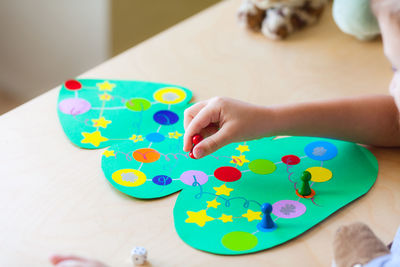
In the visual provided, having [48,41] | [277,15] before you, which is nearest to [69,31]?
[48,41]

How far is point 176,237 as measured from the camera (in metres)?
0.63

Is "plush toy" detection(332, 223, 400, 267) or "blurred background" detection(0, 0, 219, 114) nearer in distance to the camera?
"plush toy" detection(332, 223, 400, 267)

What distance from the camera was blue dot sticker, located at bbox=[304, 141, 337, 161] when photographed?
77 cm

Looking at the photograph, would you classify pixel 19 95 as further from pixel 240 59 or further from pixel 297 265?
pixel 297 265

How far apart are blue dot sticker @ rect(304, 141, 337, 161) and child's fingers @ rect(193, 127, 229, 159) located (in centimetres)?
13

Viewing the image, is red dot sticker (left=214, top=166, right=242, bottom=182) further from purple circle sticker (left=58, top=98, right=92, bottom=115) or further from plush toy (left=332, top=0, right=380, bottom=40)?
plush toy (left=332, top=0, right=380, bottom=40)

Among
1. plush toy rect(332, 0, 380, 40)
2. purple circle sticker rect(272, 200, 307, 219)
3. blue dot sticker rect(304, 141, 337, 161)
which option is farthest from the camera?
plush toy rect(332, 0, 380, 40)

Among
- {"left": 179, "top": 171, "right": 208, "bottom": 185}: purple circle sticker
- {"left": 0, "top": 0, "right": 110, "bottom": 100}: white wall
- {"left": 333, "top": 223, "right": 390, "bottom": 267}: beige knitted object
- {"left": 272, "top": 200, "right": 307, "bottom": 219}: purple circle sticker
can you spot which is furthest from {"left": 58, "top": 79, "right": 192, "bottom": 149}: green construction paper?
{"left": 0, "top": 0, "right": 110, "bottom": 100}: white wall

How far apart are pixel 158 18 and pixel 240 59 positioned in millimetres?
894

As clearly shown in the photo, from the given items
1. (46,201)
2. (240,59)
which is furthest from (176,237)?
(240,59)

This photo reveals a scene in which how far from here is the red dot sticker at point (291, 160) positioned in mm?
759

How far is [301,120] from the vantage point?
79 centimetres

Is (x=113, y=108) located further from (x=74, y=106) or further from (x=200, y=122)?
(x=200, y=122)

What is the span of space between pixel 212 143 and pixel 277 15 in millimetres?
401
